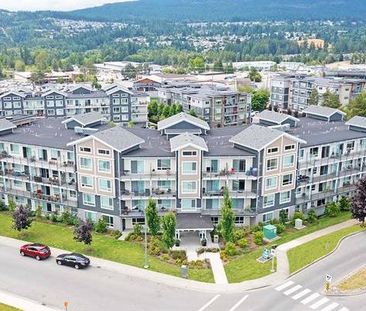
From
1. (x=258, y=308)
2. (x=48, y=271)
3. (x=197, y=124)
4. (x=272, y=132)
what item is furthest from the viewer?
(x=197, y=124)

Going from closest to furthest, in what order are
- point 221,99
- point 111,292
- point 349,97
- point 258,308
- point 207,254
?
point 258,308 → point 111,292 → point 207,254 → point 221,99 → point 349,97

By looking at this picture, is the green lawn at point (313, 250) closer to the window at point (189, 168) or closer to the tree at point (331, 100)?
the window at point (189, 168)

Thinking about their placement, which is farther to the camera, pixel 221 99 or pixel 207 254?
pixel 221 99

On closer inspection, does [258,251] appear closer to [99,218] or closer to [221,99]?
[99,218]

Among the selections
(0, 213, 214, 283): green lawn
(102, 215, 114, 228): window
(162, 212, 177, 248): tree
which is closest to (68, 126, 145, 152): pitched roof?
(102, 215, 114, 228): window

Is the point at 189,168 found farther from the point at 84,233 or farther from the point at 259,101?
Result: the point at 259,101

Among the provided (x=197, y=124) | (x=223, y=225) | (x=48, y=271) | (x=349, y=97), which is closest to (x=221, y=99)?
(x=349, y=97)
